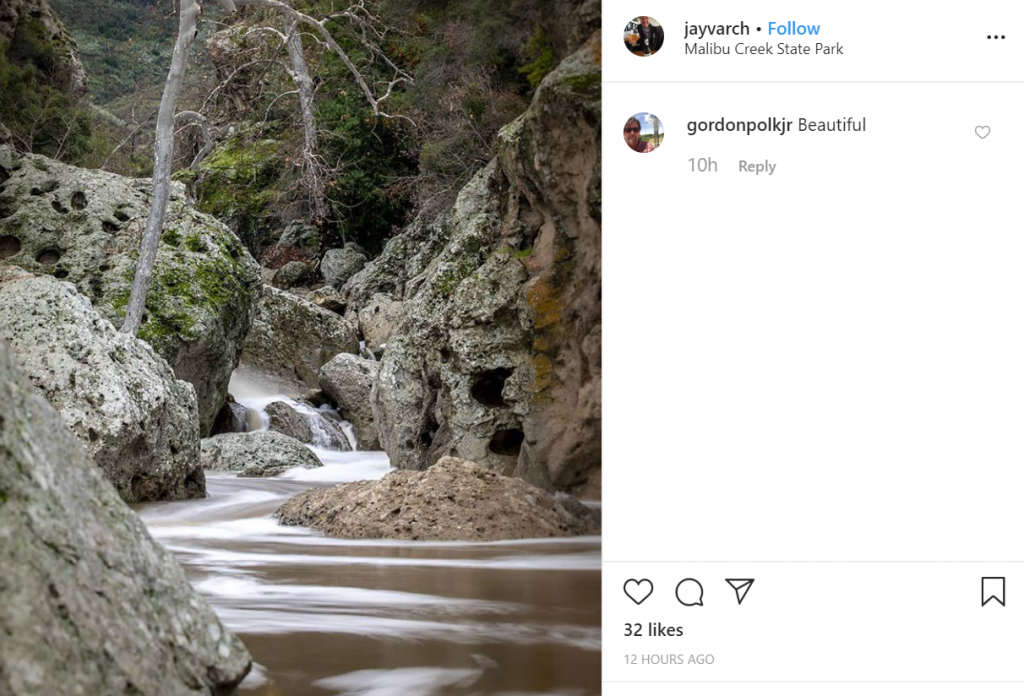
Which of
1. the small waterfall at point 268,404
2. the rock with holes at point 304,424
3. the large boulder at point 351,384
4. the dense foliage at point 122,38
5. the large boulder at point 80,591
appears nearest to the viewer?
the large boulder at point 80,591

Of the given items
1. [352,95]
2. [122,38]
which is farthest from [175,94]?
[352,95]

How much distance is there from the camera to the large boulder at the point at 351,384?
7.56 metres

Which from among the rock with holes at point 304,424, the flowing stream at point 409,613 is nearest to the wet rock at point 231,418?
the rock with holes at point 304,424
